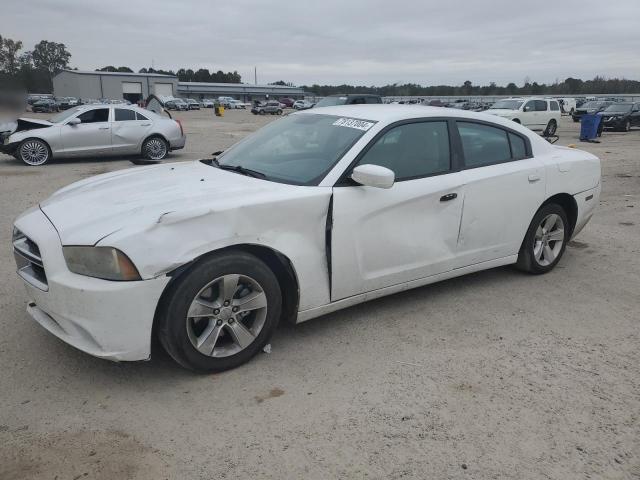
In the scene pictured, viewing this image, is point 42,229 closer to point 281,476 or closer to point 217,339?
point 217,339

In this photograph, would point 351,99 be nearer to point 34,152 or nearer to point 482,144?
point 34,152

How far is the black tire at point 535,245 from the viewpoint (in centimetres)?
462

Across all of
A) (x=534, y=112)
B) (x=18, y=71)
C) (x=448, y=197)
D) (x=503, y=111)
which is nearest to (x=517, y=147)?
(x=448, y=197)

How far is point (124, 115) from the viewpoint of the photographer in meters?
12.9

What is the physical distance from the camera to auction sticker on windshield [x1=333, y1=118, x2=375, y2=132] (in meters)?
3.77

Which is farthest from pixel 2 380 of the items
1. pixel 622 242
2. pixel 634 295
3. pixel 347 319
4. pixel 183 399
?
pixel 622 242

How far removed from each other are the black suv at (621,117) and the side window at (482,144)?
2439 centimetres

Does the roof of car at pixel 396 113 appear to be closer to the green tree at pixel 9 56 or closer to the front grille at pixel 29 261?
the front grille at pixel 29 261

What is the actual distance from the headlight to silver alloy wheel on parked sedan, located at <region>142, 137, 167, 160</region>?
11.1 m

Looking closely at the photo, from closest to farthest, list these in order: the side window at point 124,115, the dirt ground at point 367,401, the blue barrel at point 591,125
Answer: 1. the dirt ground at point 367,401
2. the side window at point 124,115
3. the blue barrel at point 591,125

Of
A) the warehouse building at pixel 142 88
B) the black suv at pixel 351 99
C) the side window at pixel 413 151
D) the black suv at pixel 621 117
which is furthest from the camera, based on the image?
the warehouse building at pixel 142 88

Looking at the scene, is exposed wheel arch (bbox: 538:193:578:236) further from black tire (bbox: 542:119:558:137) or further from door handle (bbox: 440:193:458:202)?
black tire (bbox: 542:119:558:137)

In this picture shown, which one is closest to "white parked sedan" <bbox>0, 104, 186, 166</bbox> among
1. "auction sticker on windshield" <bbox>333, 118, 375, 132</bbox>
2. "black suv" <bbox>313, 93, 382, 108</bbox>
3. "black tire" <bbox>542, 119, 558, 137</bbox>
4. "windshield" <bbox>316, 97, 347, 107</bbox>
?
"black suv" <bbox>313, 93, 382, 108</bbox>

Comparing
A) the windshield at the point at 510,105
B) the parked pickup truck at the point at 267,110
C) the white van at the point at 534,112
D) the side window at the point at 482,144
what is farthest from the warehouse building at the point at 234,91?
the side window at the point at 482,144
